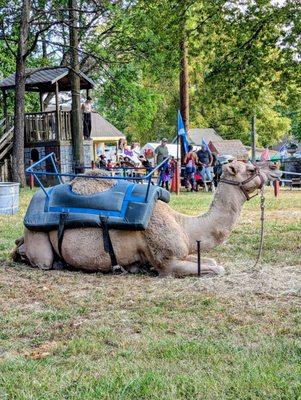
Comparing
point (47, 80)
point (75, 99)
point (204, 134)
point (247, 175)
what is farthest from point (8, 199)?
point (204, 134)

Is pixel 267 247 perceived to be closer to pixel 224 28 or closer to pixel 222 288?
pixel 222 288

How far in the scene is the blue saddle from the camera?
260 inches

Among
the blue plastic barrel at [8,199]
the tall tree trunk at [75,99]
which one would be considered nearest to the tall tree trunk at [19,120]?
the tall tree trunk at [75,99]

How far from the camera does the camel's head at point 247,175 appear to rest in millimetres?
6855

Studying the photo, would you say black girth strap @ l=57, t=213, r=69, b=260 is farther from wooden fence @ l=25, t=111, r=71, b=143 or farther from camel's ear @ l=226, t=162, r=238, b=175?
wooden fence @ l=25, t=111, r=71, b=143

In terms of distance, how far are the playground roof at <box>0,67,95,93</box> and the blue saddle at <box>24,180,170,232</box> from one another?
18971 mm

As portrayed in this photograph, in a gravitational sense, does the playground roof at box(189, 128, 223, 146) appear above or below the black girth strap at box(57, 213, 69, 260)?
below

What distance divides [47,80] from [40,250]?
1976cm

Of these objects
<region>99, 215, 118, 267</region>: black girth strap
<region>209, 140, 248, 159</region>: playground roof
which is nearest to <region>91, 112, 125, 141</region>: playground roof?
<region>209, 140, 248, 159</region>: playground roof

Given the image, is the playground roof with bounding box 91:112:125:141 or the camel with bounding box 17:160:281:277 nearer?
the camel with bounding box 17:160:281:277

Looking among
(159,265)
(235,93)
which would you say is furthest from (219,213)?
(235,93)

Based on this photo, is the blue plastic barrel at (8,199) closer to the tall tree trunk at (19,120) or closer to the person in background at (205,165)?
the person in background at (205,165)

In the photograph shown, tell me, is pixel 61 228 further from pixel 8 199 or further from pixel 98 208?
pixel 8 199

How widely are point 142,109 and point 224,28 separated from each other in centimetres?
1593
